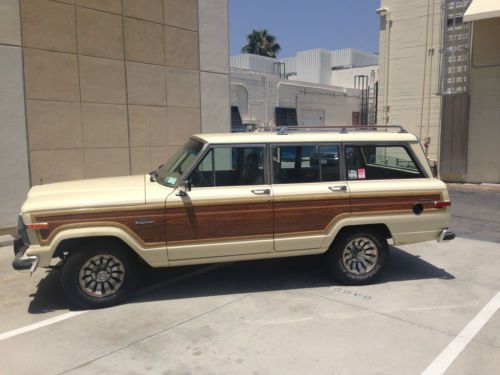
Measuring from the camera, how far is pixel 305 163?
5.62 metres

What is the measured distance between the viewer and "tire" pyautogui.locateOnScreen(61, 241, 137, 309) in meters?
4.91

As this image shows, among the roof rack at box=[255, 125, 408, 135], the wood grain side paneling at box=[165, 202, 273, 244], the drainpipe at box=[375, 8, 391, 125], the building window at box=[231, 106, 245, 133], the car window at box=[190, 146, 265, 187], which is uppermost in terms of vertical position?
the drainpipe at box=[375, 8, 391, 125]

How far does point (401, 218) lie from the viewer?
578 centimetres

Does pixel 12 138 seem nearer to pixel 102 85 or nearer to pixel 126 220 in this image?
pixel 102 85

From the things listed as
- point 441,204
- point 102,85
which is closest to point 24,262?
point 441,204

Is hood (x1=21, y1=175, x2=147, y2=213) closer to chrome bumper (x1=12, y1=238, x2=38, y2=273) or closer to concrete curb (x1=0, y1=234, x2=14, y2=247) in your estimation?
chrome bumper (x1=12, y1=238, x2=38, y2=273)

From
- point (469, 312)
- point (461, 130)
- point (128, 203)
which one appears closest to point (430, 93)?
point (461, 130)

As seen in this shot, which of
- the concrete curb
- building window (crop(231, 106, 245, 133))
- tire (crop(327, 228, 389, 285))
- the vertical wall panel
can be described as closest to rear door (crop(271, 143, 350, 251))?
tire (crop(327, 228, 389, 285))

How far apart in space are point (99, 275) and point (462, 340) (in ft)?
12.4

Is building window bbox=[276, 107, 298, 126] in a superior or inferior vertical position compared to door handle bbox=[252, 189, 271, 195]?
superior

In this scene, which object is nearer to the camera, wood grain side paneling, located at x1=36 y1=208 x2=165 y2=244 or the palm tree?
wood grain side paneling, located at x1=36 y1=208 x2=165 y2=244

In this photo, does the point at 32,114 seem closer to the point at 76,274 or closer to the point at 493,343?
the point at 76,274

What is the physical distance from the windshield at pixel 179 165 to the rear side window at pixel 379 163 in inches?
75.0

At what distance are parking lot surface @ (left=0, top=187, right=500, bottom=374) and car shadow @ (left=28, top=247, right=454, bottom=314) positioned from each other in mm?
14
